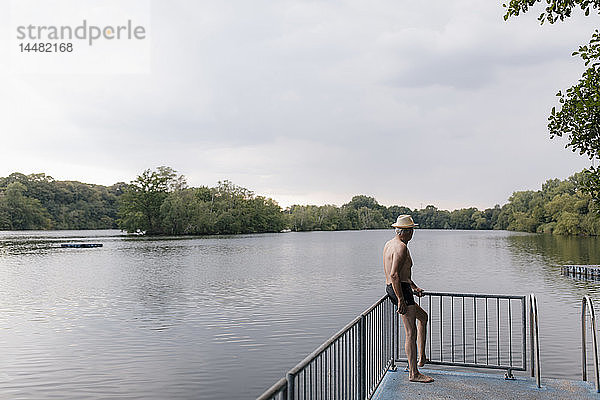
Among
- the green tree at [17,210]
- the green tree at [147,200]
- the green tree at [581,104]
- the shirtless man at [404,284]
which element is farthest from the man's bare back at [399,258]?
the green tree at [17,210]

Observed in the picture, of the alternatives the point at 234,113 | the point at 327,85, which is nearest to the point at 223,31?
the point at 327,85

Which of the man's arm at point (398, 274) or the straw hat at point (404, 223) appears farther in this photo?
the straw hat at point (404, 223)

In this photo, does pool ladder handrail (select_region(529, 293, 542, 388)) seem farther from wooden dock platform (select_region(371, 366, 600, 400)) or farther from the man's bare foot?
the man's bare foot

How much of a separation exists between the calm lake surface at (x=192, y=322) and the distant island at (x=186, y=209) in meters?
67.0

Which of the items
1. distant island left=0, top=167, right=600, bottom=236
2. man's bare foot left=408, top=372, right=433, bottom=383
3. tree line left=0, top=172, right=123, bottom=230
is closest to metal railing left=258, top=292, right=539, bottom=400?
man's bare foot left=408, top=372, right=433, bottom=383

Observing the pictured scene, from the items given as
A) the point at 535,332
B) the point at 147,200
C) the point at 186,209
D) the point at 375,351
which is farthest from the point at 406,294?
the point at 147,200

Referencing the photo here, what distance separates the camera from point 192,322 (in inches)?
591

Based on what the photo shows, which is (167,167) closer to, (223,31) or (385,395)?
(223,31)

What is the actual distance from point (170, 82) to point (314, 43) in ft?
47.9

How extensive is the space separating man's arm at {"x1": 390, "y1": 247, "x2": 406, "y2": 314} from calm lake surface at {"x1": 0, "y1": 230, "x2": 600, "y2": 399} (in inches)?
156

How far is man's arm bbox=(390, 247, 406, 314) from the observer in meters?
5.95

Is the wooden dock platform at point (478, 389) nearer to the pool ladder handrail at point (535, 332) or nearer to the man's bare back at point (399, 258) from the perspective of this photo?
the pool ladder handrail at point (535, 332)

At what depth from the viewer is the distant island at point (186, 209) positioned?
322 ft

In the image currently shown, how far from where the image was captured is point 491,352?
11.4m
